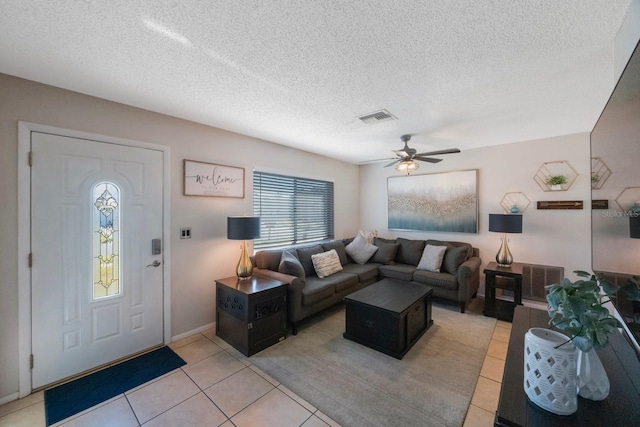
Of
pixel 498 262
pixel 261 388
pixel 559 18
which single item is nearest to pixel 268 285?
pixel 261 388

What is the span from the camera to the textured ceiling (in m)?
1.33

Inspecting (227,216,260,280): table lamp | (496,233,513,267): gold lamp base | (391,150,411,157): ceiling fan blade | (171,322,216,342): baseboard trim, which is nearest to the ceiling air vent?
(391,150,411,157): ceiling fan blade

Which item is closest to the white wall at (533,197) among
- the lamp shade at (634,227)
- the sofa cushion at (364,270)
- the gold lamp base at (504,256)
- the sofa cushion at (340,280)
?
the gold lamp base at (504,256)

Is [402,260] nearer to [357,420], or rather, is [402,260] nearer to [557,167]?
[557,167]

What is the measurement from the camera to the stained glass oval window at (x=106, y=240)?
233 cm

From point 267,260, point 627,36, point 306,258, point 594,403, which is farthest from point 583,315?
point 306,258

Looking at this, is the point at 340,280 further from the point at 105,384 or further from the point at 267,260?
the point at 105,384

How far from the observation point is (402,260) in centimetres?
463

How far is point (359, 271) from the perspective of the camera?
4.00 meters

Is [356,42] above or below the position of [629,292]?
above

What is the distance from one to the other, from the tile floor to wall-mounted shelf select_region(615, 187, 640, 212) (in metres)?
1.56

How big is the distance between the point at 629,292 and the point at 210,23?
2453mm

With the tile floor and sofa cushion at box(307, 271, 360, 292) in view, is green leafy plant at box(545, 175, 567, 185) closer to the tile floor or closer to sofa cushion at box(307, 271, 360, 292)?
the tile floor

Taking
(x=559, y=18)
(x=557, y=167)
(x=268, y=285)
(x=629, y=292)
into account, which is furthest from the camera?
(x=557, y=167)
